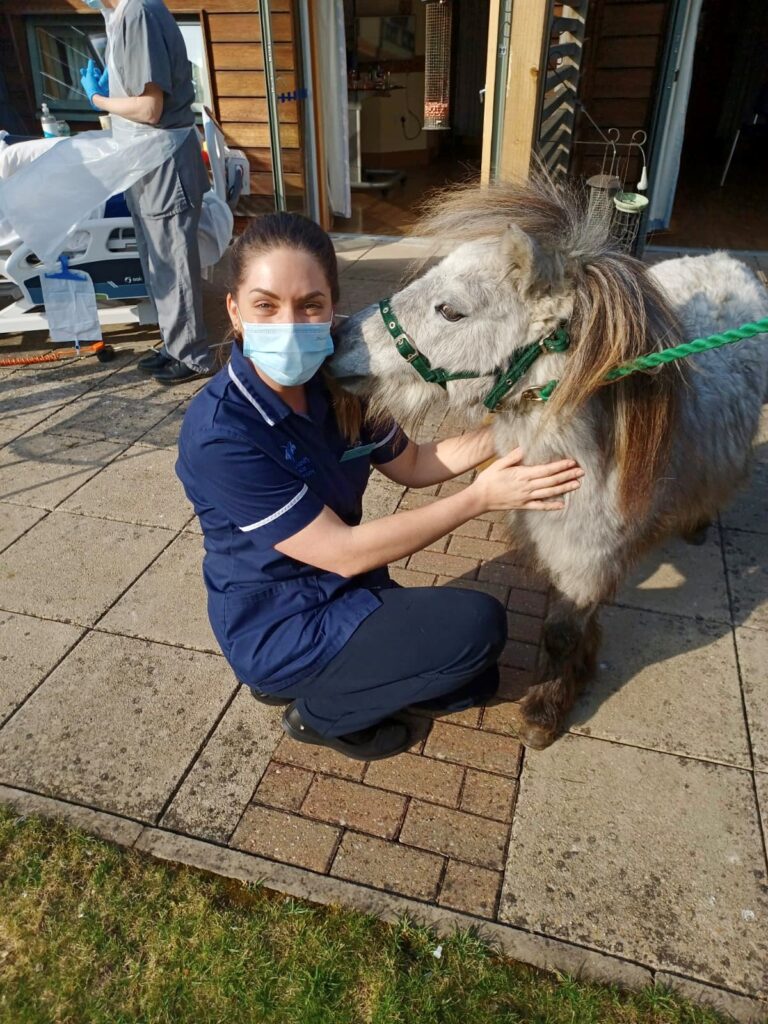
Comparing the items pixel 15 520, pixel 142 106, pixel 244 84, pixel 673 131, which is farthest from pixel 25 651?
pixel 673 131

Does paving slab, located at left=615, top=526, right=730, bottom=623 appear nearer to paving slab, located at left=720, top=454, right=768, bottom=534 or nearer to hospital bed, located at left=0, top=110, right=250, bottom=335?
paving slab, located at left=720, top=454, right=768, bottom=534

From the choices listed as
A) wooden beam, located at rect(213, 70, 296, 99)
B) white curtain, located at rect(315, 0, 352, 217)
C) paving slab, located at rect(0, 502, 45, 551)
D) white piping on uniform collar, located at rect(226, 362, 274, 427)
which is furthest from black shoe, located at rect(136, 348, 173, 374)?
white curtain, located at rect(315, 0, 352, 217)

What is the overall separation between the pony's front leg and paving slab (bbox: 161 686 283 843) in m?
0.83

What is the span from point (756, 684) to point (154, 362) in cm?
404

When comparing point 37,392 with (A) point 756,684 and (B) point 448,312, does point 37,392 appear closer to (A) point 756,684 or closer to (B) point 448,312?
(B) point 448,312

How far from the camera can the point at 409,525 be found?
1.90 m

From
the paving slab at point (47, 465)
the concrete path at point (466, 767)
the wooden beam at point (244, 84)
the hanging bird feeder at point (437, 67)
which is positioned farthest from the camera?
the wooden beam at point (244, 84)

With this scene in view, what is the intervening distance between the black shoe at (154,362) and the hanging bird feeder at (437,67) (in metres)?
2.34

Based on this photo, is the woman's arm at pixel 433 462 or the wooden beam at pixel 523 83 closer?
the woman's arm at pixel 433 462

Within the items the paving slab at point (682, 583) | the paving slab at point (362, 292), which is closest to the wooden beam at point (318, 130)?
the paving slab at point (362, 292)

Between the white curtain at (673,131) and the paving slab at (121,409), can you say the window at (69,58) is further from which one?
the white curtain at (673,131)

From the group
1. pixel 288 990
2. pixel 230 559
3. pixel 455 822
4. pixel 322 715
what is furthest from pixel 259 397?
pixel 288 990

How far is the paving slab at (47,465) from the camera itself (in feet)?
11.7

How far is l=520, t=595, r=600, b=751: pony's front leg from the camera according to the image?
2.27m
